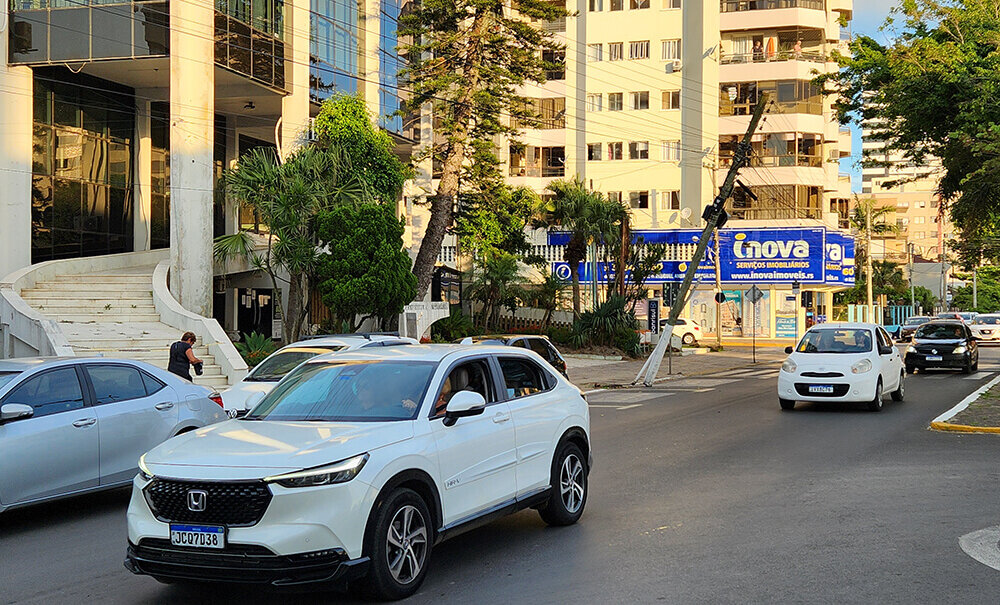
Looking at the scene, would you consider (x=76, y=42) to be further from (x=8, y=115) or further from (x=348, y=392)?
(x=348, y=392)

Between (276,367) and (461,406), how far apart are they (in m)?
8.91

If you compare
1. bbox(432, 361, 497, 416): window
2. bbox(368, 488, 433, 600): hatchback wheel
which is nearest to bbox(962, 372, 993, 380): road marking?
bbox(432, 361, 497, 416): window

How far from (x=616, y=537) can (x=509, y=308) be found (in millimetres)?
35111

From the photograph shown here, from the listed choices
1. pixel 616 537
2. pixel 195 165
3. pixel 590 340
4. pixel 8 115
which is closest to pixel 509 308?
pixel 590 340

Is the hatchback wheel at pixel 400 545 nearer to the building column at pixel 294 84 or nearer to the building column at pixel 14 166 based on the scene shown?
the building column at pixel 14 166

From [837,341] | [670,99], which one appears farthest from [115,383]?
[670,99]

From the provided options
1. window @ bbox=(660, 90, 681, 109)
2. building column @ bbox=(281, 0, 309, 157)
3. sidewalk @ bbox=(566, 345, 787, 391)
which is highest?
window @ bbox=(660, 90, 681, 109)

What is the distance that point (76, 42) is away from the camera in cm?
2875

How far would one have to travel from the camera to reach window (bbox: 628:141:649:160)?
6091 cm

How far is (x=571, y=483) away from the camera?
905 centimetres

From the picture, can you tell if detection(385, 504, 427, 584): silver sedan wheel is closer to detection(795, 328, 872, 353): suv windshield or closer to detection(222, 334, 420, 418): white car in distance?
detection(222, 334, 420, 418): white car in distance

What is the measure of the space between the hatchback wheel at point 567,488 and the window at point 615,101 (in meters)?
54.1

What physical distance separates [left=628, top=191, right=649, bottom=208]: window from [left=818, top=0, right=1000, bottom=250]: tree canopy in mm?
35729

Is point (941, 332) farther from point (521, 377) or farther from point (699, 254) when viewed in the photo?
point (521, 377)
